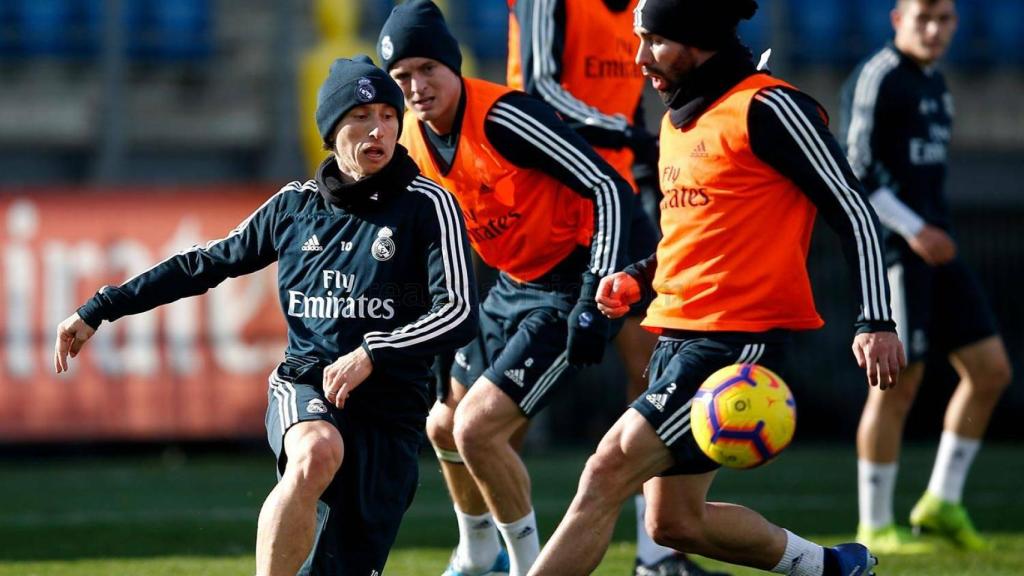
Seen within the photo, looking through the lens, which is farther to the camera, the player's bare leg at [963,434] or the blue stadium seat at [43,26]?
the blue stadium seat at [43,26]

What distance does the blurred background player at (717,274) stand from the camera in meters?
5.30

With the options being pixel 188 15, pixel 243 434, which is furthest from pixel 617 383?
pixel 188 15

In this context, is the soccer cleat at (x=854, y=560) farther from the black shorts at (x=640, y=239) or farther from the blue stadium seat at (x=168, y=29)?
the blue stadium seat at (x=168, y=29)

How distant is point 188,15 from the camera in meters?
16.9

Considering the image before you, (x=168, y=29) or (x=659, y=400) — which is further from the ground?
(x=168, y=29)

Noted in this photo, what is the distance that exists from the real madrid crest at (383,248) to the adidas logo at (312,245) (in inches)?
7.4

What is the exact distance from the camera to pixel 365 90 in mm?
5625

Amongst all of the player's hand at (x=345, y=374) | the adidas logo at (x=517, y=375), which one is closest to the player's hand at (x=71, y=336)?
the player's hand at (x=345, y=374)

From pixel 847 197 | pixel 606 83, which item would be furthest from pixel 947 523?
pixel 847 197

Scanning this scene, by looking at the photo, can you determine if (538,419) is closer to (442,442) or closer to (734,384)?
(442,442)

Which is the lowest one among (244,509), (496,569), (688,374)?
(244,509)

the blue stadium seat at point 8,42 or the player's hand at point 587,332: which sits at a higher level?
the blue stadium seat at point 8,42

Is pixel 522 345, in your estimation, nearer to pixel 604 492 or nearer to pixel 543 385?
pixel 543 385

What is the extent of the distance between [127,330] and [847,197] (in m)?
7.95
